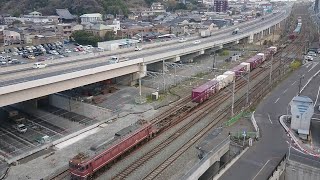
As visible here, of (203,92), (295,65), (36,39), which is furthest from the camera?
(36,39)

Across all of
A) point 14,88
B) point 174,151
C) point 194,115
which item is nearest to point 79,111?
point 14,88

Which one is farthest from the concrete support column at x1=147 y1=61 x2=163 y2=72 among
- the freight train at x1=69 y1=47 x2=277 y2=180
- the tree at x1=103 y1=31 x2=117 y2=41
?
the tree at x1=103 y1=31 x2=117 y2=41

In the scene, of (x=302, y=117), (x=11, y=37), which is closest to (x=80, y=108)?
(x=302, y=117)

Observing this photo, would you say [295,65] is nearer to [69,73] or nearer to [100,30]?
[69,73]

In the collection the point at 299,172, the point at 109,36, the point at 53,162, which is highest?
the point at 109,36

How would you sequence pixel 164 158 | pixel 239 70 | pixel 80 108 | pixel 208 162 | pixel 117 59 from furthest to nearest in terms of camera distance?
pixel 239 70 < pixel 117 59 < pixel 80 108 < pixel 164 158 < pixel 208 162

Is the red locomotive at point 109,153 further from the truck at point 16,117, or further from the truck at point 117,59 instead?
the truck at point 16,117
